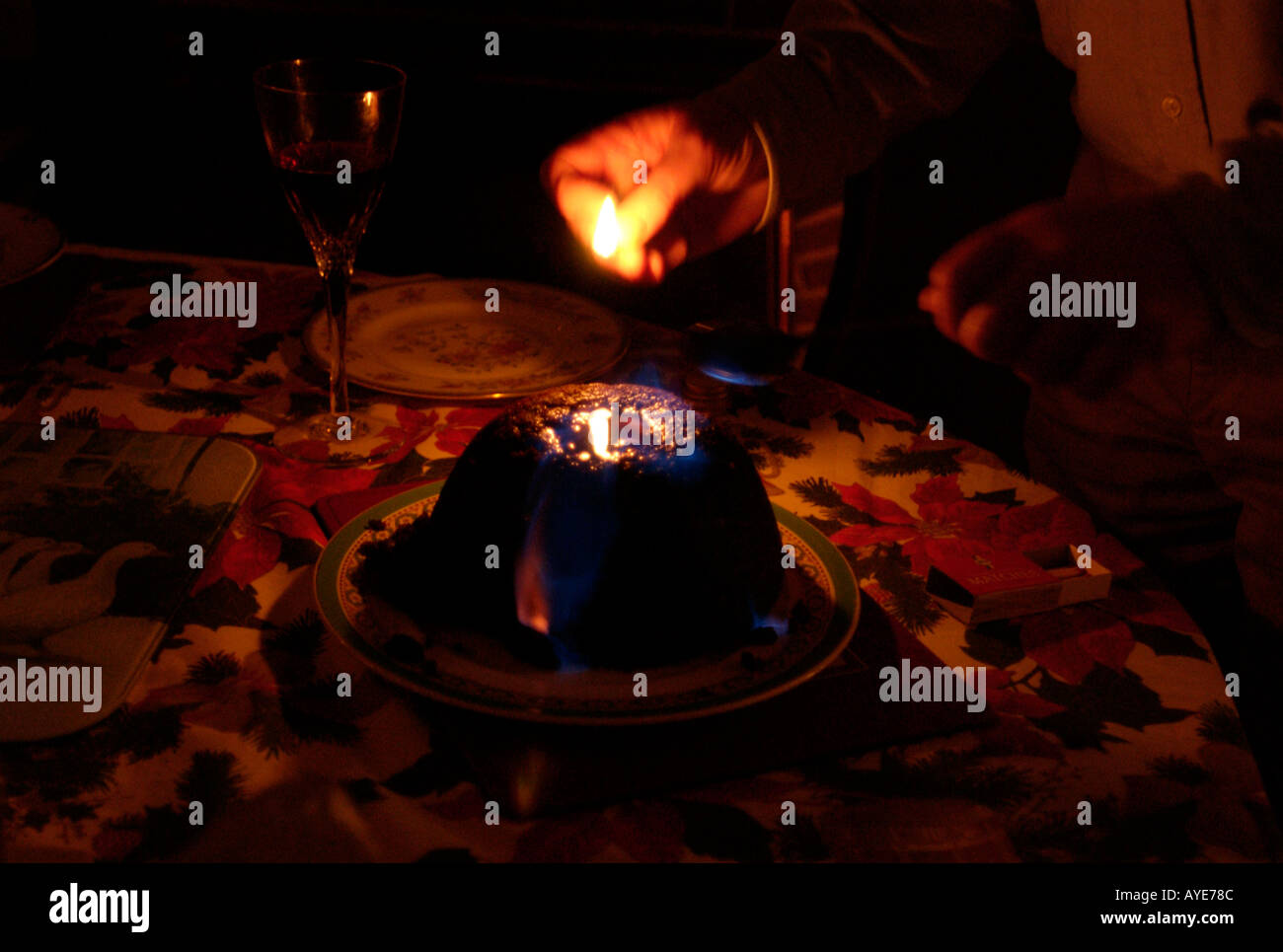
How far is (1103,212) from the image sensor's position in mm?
975

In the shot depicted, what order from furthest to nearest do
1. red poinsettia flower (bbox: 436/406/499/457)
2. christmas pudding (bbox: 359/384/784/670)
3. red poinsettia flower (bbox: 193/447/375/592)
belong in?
→ red poinsettia flower (bbox: 436/406/499/457) < red poinsettia flower (bbox: 193/447/375/592) < christmas pudding (bbox: 359/384/784/670)

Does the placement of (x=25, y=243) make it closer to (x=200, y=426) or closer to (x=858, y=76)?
(x=200, y=426)

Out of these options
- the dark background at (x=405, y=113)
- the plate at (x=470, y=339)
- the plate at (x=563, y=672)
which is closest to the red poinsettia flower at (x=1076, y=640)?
the plate at (x=563, y=672)

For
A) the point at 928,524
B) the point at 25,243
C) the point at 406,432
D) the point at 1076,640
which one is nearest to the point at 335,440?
the point at 406,432

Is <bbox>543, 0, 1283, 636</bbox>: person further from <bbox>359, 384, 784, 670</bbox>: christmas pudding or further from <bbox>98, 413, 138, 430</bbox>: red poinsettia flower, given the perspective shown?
<bbox>98, 413, 138, 430</bbox>: red poinsettia flower

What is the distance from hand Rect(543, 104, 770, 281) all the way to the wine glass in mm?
210

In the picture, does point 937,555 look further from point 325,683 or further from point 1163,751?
point 325,683

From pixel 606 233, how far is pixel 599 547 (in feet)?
1.47

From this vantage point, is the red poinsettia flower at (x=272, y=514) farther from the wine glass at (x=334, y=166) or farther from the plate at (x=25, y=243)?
the plate at (x=25, y=243)

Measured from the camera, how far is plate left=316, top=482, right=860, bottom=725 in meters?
0.66

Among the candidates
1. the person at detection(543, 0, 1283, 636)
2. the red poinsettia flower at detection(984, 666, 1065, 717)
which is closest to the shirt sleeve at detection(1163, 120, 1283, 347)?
the person at detection(543, 0, 1283, 636)
